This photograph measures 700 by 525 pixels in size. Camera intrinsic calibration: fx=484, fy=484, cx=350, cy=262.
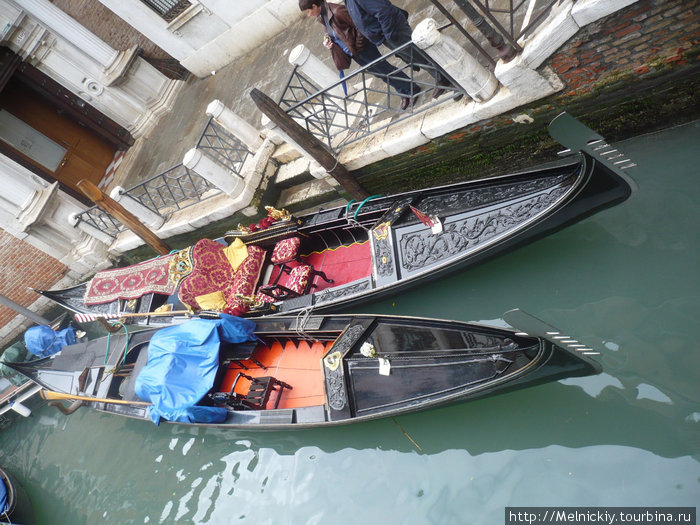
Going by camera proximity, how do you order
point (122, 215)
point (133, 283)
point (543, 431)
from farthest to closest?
point (122, 215) < point (133, 283) < point (543, 431)

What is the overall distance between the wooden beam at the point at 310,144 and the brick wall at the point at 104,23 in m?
5.36

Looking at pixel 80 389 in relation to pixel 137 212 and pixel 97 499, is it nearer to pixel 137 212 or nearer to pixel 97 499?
pixel 97 499

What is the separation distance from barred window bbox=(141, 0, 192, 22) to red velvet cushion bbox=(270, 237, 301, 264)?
4.88 metres

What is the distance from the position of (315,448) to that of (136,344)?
7.60ft

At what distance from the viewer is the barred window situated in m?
7.28


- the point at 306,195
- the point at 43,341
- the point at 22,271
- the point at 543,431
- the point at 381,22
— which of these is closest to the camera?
the point at 543,431

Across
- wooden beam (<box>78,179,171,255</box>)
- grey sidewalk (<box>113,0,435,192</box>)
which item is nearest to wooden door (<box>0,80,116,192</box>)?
grey sidewalk (<box>113,0,435,192</box>)

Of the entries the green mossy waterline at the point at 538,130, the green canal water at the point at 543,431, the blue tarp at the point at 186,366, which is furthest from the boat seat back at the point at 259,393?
the green mossy waterline at the point at 538,130

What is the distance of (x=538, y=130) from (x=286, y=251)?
7.77ft

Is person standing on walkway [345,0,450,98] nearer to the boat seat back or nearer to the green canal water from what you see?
the green canal water

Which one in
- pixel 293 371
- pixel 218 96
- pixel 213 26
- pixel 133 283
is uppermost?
pixel 213 26

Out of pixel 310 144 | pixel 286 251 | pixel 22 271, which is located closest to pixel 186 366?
pixel 286 251

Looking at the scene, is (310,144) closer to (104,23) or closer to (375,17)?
(375,17)

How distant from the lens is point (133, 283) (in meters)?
5.61
